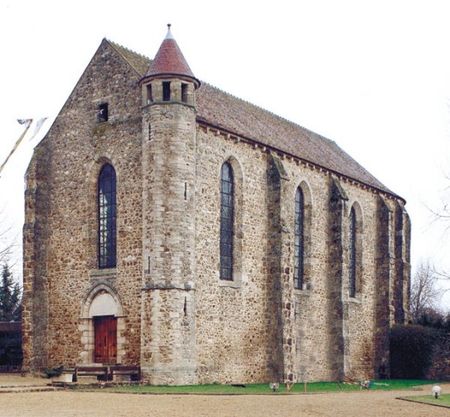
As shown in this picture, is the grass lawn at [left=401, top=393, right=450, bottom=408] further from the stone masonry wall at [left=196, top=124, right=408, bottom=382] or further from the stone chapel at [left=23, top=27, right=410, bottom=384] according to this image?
the stone masonry wall at [left=196, top=124, right=408, bottom=382]

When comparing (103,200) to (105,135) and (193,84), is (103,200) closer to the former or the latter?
(105,135)

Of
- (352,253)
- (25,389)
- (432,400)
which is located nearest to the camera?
(432,400)

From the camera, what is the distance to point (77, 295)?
32.8 meters

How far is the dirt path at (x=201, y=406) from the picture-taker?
62.6 feet

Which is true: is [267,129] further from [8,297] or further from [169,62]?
[8,297]

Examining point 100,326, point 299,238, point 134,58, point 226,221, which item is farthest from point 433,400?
point 134,58

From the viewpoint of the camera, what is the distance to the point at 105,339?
105 feet

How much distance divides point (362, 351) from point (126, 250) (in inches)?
708

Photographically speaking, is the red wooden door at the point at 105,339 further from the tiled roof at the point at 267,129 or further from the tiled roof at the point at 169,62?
the tiled roof at the point at 169,62

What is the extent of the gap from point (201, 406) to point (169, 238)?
390 inches

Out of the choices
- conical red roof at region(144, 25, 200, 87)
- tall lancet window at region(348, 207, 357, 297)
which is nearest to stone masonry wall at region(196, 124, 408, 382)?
tall lancet window at region(348, 207, 357, 297)

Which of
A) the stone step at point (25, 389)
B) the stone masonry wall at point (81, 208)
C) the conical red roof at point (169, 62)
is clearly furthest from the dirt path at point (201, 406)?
the conical red roof at point (169, 62)

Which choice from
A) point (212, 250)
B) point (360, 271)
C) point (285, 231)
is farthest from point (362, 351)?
point (212, 250)

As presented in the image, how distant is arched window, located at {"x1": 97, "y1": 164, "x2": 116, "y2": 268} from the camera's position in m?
32.4
